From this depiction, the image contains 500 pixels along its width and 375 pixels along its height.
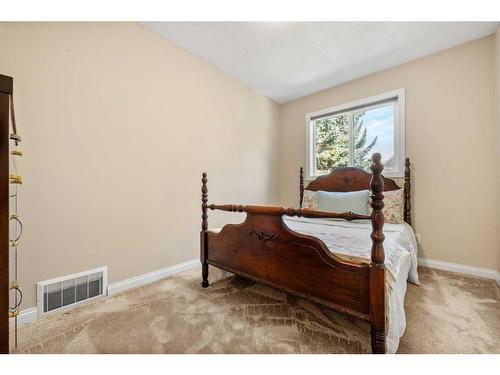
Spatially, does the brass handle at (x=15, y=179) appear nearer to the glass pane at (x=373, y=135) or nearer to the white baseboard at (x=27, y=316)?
the white baseboard at (x=27, y=316)

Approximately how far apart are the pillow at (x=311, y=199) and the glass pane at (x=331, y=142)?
563 millimetres

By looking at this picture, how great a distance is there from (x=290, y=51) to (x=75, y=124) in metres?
2.21

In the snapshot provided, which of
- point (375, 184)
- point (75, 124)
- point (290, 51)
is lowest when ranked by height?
point (375, 184)

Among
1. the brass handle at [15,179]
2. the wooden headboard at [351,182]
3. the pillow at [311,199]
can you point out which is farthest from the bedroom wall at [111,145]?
the wooden headboard at [351,182]

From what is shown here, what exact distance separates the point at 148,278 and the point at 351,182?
2652 millimetres

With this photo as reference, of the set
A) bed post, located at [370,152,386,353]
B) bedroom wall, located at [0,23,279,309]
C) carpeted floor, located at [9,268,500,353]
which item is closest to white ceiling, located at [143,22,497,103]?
bedroom wall, located at [0,23,279,309]

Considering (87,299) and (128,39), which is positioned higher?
(128,39)

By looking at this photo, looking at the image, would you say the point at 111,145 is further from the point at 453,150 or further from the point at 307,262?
the point at 453,150

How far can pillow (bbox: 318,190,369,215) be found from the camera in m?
2.44

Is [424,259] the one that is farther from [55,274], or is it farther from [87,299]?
[55,274]

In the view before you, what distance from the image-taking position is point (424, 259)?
8.14ft

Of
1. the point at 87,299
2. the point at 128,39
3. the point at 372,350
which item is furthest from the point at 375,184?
the point at 128,39

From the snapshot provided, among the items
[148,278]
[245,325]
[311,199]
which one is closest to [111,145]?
[148,278]
